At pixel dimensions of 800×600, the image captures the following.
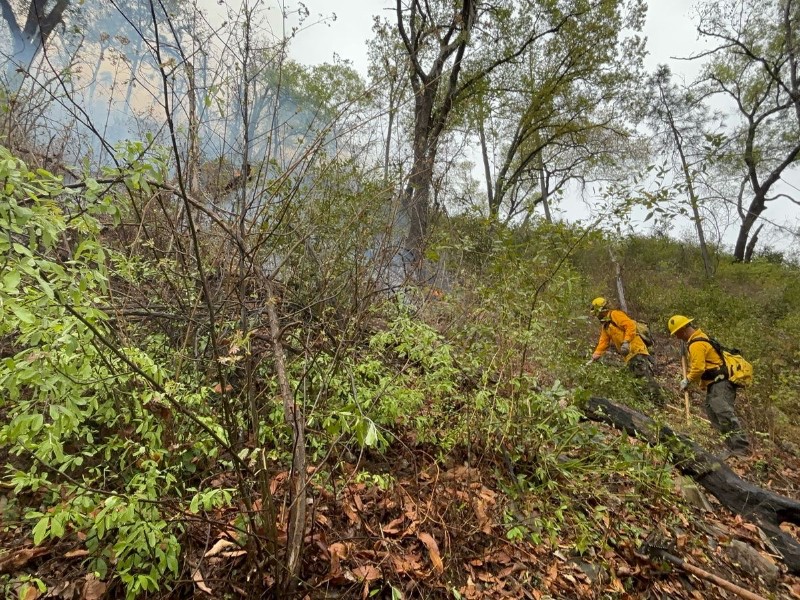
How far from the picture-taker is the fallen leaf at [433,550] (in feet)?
7.61

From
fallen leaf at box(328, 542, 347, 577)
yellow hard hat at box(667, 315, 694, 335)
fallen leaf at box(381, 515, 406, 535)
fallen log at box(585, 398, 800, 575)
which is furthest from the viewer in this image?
yellow hard hat at box(667, 315, 694, 335)

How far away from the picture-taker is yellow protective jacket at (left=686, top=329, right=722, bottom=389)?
5641mm

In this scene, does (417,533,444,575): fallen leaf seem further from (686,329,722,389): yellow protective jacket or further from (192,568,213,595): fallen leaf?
(686,329,722,389): yellow protective jacket

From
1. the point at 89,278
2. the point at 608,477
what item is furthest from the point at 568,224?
the point at 89,278

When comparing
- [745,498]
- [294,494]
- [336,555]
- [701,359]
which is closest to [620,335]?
[701,359]

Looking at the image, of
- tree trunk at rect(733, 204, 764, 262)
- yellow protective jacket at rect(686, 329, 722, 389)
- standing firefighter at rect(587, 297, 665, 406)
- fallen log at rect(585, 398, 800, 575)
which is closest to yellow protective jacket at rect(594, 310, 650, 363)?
standing firefighter at rect(587, 297, 665, 406)

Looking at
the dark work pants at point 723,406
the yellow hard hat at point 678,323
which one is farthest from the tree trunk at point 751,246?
the dark work pants at point 723,406

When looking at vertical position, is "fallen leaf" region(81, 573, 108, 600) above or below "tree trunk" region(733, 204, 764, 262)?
below

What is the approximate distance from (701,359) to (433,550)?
5439 mm

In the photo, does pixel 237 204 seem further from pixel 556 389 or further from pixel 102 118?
pixel 102 118

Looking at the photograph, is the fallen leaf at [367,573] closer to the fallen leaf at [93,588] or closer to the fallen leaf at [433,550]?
the fallen leaf at [433,550]

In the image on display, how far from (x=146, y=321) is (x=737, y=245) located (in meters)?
19.9

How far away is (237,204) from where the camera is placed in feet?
8.54

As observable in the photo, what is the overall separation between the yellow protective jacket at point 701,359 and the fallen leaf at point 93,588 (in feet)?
23.1
